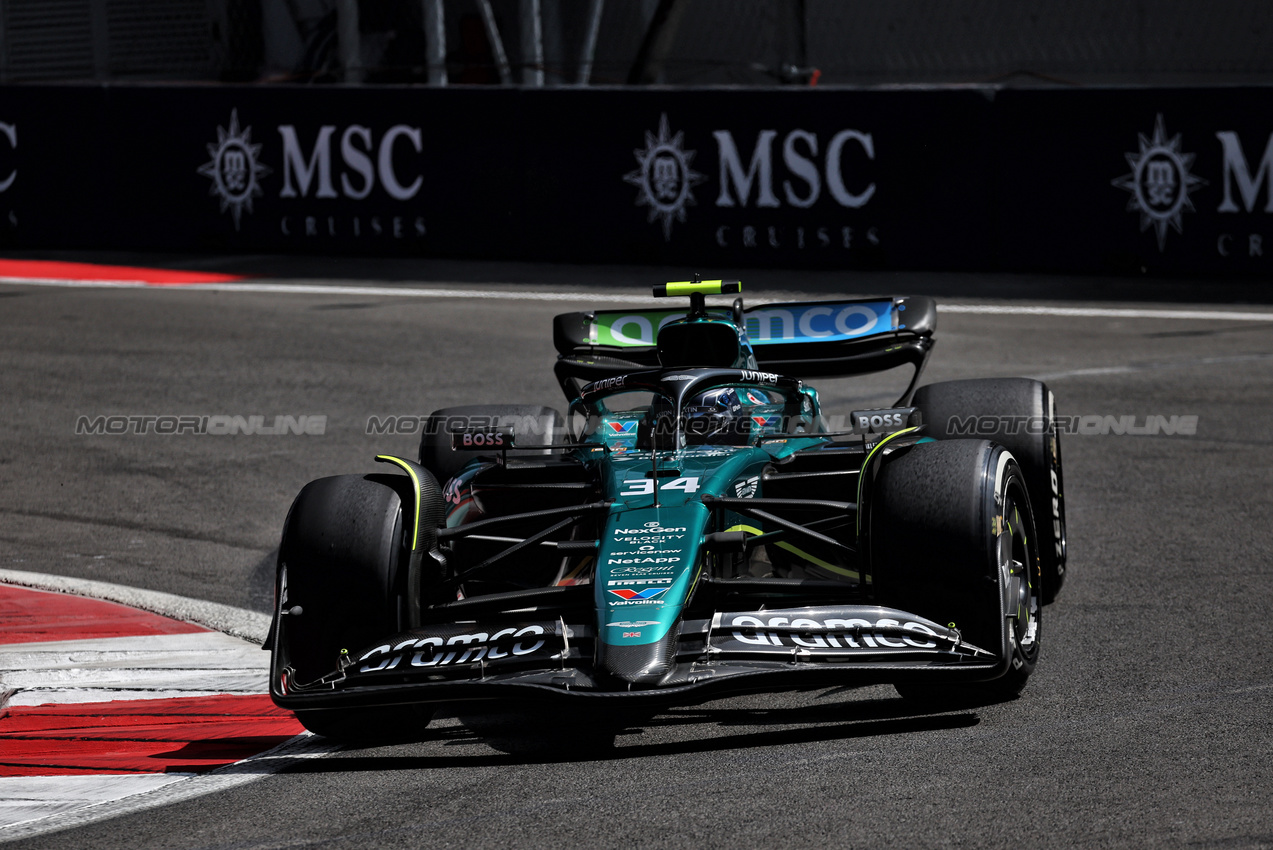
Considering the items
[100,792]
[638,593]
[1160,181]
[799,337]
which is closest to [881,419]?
[799,337]

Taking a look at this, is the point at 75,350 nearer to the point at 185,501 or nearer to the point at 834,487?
the point at 185,501

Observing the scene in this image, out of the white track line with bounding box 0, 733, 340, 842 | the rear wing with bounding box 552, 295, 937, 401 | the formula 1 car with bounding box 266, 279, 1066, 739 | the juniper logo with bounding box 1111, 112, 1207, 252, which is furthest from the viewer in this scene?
the juniper logo with bounding box 1111, 112, 1207, 252

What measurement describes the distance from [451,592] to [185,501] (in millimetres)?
3910

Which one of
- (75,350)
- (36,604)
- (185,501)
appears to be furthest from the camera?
(75,350)

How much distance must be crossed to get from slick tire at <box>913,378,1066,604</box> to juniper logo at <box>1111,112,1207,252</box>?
795cm

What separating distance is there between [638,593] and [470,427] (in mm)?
2653

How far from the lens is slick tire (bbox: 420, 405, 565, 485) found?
782 centimetres

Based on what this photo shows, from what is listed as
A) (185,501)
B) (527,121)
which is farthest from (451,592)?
(527,121)

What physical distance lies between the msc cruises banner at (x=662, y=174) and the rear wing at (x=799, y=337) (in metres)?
7.52

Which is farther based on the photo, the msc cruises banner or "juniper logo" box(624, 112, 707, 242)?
"juniper logo" box(624, 112, 707, 242)

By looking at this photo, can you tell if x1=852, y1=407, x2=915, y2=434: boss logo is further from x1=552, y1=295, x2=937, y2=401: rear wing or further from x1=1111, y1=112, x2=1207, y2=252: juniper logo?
x1=1111, y1=112, x2=1207, y2=252: juniper logo

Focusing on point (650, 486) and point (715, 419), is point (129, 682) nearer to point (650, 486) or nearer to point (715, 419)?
point (650, 486)

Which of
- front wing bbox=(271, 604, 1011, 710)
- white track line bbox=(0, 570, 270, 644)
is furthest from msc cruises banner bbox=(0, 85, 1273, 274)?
front wing bbox=(271, 604, 1011, 710)

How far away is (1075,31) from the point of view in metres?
21.8
